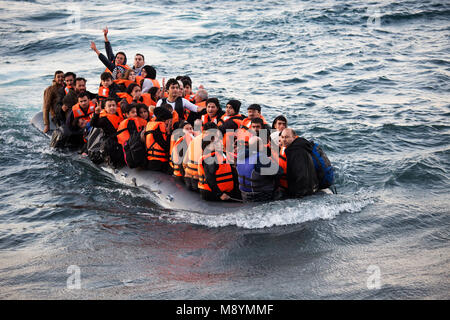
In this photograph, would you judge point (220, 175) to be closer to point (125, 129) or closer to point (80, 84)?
point (125, 129)

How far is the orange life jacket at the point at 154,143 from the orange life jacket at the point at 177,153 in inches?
10.6

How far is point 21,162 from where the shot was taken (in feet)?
29.6

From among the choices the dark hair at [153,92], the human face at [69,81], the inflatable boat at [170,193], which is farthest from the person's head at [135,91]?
the human face at [69,81]

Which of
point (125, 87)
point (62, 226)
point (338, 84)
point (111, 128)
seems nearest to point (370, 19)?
point (338, 84)

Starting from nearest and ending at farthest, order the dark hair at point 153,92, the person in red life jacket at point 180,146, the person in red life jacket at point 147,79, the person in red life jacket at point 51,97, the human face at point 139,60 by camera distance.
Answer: the person in red life jacket at point 180,146
the dark hair at point 153,92
the person in red life jacket at point 147,79
the person in red life jacket at point 51,97
the human face at point 139,60

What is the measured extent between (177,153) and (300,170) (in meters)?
1.91

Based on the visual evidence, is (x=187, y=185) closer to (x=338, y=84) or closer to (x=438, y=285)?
(x=438, y=285)

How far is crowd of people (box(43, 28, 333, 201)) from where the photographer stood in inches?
224

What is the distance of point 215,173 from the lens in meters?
5.92

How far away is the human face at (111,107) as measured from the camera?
7.47 m

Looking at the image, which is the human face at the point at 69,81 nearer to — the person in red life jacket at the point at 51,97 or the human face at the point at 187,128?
the person in red life jacket at the point at 51,97

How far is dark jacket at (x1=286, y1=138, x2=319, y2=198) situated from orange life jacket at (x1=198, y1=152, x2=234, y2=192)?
809mm

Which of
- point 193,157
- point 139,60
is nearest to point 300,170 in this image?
point 193,157

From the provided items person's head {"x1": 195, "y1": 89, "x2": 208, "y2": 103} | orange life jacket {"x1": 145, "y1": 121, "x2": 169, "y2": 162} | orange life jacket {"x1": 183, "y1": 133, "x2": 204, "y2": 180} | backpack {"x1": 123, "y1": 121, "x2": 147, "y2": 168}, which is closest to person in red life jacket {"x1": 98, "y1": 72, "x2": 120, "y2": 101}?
person's head {"x1": 195, "y1": 89, "x2": 208, "y2": 103}
